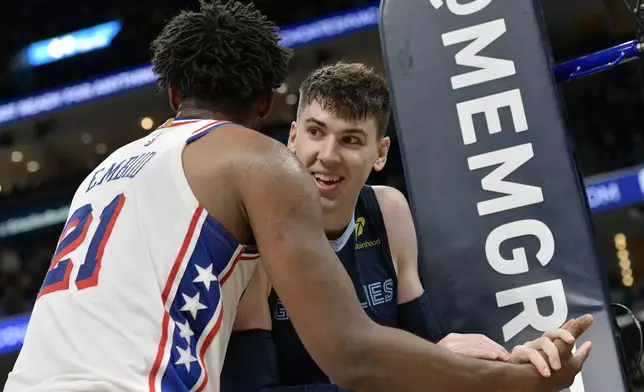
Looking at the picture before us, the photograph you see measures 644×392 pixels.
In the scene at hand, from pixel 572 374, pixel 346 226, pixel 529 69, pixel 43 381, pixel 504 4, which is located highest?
pixel 504 4

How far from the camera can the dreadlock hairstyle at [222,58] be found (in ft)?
5.22

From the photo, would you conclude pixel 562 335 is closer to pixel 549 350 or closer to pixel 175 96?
pixel 549 350

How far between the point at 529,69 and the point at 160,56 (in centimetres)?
109

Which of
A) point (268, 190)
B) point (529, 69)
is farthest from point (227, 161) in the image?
point (529, 69)

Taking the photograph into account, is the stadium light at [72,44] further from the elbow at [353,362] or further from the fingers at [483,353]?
the elbow at [353,362]

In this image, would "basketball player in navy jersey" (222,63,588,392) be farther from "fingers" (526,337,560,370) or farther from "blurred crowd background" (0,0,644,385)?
"blurred crowd background" (0,0,644,385)

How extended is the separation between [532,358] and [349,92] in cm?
96

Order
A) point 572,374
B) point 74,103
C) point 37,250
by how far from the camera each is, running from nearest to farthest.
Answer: point 572,374
point 74,103
point 37,250

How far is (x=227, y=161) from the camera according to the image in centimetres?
145

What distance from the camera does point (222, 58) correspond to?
1.59 meters

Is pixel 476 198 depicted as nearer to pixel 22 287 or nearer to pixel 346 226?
pixel 346 226

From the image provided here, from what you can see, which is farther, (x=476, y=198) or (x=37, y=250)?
(x=37, y=250)

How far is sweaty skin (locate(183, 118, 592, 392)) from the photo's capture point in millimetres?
1369

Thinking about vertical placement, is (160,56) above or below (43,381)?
above
